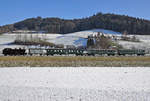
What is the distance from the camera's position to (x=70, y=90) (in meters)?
8.17

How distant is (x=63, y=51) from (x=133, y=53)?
13.4 meters

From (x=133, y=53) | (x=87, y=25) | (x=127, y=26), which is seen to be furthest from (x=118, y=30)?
(x=133, y=53)

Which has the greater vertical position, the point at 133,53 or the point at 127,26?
the point at 127,26

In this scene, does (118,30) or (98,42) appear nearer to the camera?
(98,42)

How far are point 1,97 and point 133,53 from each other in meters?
29.5

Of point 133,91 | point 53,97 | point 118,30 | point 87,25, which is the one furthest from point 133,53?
point 87,25

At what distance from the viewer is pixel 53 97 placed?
23.5ft

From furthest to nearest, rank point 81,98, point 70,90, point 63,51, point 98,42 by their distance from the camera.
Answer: point 98,42
point 63,51
point 70,90
point 81,98

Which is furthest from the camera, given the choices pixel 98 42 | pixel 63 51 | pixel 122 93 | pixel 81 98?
pixel 98 42

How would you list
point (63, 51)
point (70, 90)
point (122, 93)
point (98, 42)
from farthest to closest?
point (98, 42) < point (63, 51) < point (70, 90) < point (122, 93)

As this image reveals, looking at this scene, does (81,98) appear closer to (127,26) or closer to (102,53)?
(102,53)

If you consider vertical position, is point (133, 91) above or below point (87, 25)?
below

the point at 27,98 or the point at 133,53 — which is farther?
the point at 133,53

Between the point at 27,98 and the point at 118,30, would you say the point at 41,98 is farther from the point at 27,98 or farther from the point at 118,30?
the point at 118,30
